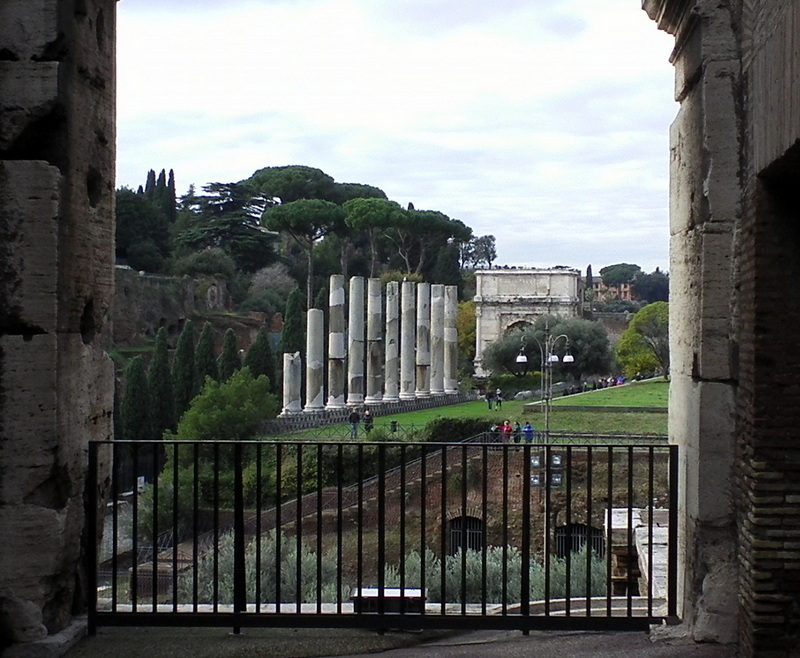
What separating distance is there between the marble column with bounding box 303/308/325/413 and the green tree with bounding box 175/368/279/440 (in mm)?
4958

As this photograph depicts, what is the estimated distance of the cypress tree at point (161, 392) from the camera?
1212 inches

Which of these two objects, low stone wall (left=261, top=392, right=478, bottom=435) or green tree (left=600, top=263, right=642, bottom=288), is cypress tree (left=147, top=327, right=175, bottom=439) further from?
green tree (left=600, top=263, right=642, bottom=288)

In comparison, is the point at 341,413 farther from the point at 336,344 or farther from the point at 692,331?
the point at 692,331

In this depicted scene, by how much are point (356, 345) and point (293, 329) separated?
319cm

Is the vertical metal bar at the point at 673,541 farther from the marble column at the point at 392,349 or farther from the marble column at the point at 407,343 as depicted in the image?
the marble column at the point at 407,343

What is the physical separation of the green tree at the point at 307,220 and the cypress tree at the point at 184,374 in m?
19.8

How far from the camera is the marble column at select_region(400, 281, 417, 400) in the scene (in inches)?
1556

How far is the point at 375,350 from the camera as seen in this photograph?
130 feet

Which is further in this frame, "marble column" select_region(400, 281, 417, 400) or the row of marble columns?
"marble column" select_region(400, 281, 417, 400)

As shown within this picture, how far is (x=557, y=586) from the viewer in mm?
11070

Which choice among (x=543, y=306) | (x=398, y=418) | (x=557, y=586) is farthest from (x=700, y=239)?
(x=543, y=306)

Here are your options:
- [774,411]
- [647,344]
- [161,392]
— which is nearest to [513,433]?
[774,411]

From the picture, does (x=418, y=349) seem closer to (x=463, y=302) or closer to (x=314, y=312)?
(x=314, y=312)

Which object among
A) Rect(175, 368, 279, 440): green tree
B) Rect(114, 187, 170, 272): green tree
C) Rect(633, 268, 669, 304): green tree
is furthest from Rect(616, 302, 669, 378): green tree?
Rect(633, 268, 669, 304): green tree
